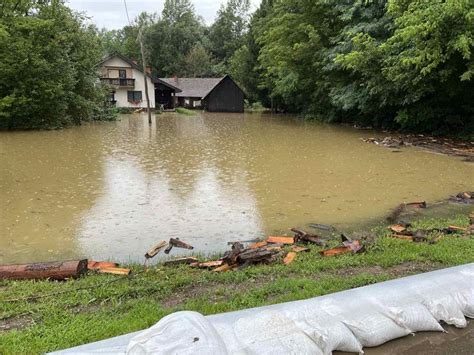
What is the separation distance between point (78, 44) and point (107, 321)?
2680 centimetres

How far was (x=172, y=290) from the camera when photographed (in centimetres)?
416

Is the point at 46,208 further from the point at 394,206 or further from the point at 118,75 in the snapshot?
the point at 118,75

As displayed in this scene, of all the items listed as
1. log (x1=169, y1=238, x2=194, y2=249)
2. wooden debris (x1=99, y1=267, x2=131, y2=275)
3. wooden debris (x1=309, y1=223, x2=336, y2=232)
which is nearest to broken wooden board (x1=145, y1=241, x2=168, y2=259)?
log (x1=169, y1=238, x2=194, y2=249)

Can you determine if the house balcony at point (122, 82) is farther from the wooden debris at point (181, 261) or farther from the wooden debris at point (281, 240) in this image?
the wooden debris at point (181, 261)

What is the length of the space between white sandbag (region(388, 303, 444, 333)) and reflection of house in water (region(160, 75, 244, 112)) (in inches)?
1792

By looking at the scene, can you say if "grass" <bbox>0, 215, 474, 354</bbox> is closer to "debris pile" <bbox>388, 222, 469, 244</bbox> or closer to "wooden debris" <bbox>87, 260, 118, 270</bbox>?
"wooden debris" <bbox>87, 260, 118, 270</bbox>

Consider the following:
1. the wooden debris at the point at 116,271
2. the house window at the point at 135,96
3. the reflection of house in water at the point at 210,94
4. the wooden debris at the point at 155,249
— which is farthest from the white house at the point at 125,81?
the wooden debris at the point at 116,271

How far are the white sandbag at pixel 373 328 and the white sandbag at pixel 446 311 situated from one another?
12.9 inches

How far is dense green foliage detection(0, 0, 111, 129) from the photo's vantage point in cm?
2123

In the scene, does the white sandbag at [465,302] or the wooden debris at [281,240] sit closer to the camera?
the white sandbag at [465,302]

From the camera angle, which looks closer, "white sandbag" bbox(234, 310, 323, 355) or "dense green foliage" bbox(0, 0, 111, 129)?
"white sandbag" bbox(234, 310, 323, 355)

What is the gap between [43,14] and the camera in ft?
76.2

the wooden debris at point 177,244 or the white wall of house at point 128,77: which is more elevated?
the white wall of house at point 128,77

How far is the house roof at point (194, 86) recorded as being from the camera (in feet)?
167
